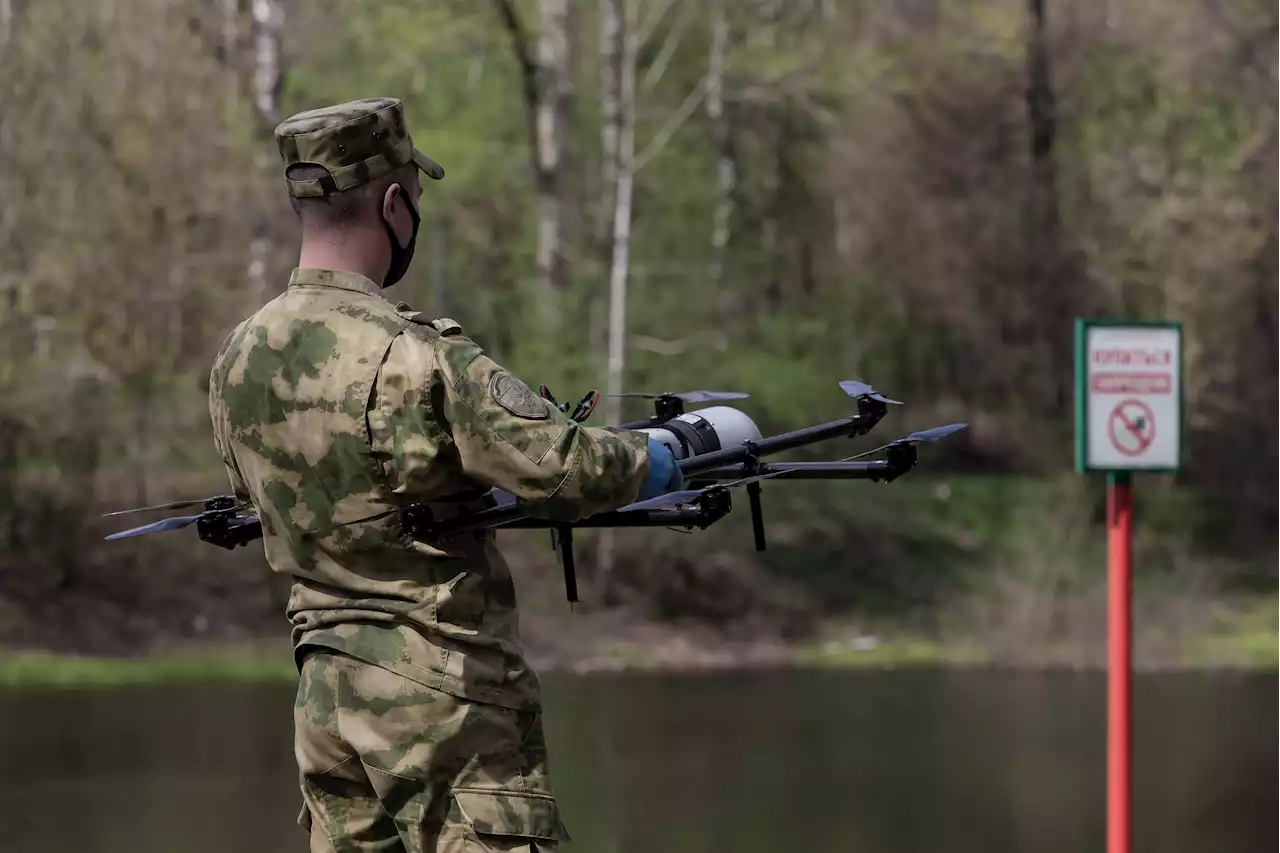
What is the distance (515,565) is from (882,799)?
5.83 m

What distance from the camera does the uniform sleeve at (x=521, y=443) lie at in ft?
8.98

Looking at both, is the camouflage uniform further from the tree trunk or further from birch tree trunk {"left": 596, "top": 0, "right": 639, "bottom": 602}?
the tree trunk

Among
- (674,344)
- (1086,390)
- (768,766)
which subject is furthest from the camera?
(674,344)

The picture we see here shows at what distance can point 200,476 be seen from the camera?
1248 cm

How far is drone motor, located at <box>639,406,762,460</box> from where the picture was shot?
322 cm

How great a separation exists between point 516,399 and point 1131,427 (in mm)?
3071

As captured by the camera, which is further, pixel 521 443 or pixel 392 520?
pixel 392 520

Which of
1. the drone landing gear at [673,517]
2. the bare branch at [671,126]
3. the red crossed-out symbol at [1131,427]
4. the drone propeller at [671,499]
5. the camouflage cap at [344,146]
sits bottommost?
the red crossed-out symbol at [1131,427]

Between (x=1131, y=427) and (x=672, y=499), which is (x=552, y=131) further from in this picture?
(x=672, y=499)

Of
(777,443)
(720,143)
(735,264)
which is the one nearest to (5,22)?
(720,143)

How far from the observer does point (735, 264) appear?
15.0 meters

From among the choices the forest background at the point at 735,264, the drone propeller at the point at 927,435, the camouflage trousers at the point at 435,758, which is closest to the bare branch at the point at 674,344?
the forest background at the point at 735,264

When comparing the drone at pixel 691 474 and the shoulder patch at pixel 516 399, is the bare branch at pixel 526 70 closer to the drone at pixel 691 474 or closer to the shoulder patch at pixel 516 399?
the drone at pixel 691 474

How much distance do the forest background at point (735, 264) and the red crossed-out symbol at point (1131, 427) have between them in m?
6.02
